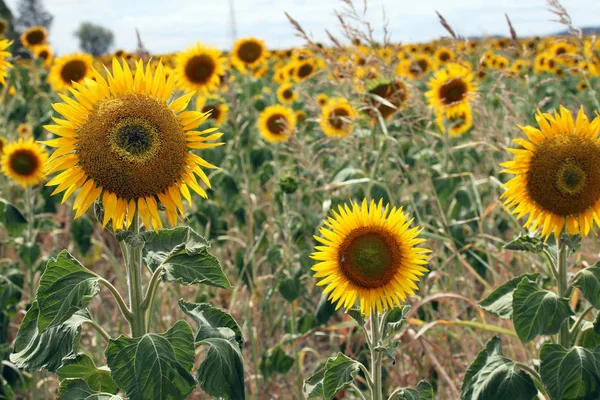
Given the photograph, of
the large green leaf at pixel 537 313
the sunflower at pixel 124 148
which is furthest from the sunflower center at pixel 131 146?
the large green leaf at pixel 537 313

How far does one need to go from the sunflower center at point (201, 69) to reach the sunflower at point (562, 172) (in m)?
3.89

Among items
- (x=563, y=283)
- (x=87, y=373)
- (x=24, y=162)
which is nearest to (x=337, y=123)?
(x=24, y=162)

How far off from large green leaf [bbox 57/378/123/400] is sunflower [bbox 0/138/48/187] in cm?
271

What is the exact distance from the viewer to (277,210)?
4.86 metres

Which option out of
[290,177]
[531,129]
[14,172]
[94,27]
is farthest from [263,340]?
[94,27]

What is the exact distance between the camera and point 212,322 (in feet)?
6.14

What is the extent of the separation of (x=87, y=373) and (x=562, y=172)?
62.5 inches

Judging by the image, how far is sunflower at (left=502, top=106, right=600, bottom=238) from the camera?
7.04 feet

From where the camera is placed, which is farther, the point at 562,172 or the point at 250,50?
the point at 250,50

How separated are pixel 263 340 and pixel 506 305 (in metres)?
2.09

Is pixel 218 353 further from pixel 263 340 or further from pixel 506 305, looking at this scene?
pixel 263 340

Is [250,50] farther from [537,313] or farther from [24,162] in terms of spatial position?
[537,313]

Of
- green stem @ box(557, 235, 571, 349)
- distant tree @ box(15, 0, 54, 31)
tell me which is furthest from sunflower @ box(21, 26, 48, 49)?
distant tree @ box(15, 0, 54, 31)

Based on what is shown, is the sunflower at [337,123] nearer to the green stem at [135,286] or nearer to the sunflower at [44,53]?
the green stem at [135,286]
